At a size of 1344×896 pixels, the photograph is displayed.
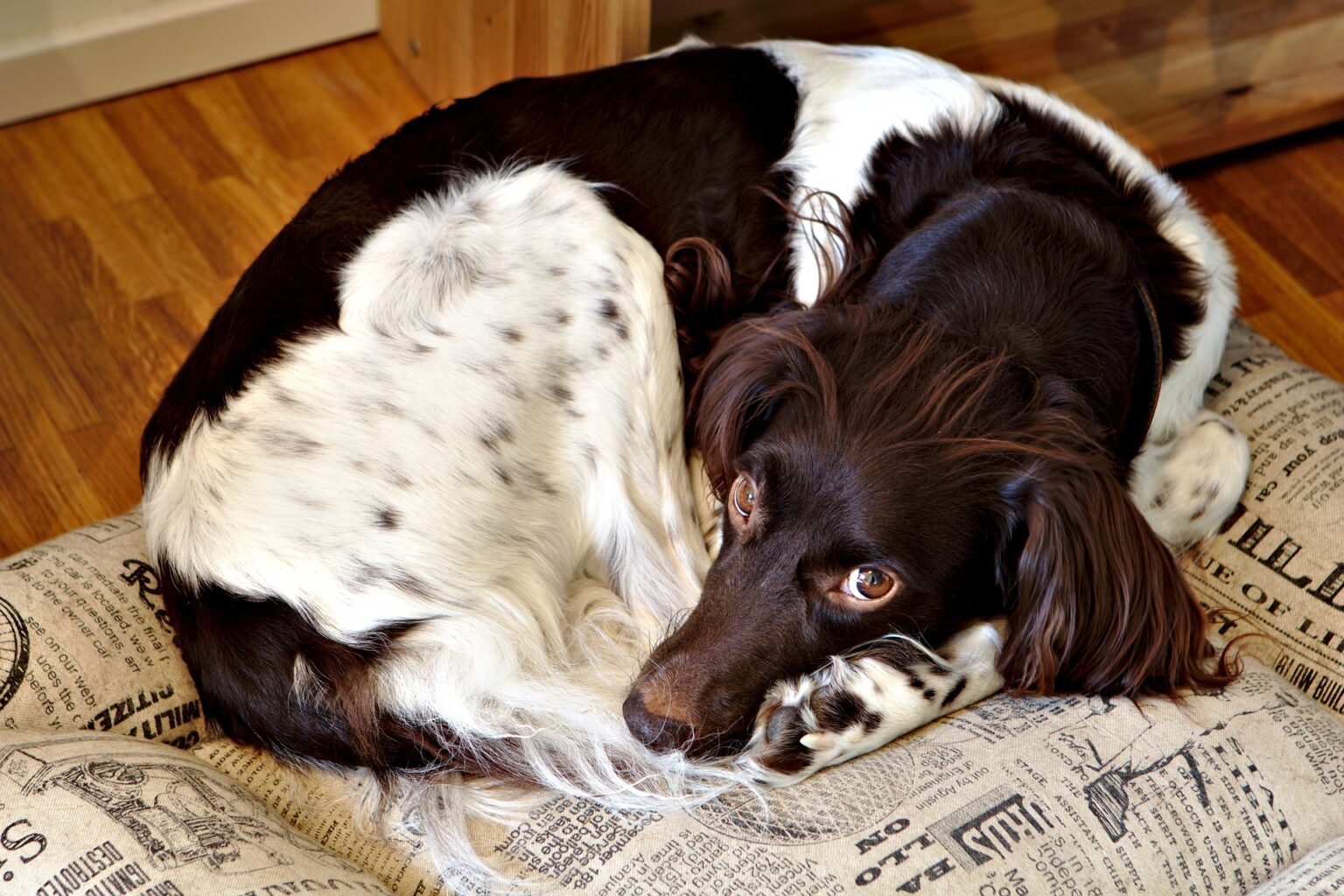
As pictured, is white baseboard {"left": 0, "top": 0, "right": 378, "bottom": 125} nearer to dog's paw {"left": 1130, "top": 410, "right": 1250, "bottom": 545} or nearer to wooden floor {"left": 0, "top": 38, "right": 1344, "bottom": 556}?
wooden floor {"left": 0, "top": 38, "right": 1344, "bottom": 556}

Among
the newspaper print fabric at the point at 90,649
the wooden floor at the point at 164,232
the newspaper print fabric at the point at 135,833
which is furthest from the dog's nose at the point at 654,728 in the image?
the wooden floor at the point at 164,232

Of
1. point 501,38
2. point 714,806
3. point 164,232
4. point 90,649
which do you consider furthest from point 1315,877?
point 164,232

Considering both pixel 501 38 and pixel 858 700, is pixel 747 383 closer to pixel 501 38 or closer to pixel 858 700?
pixel 858 700

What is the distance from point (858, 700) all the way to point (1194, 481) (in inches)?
27.0

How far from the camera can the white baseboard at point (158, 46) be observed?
2.94 metres

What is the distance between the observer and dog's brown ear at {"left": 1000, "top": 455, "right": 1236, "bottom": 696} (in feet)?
4.96

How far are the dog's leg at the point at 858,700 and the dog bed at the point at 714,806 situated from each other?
4 cm

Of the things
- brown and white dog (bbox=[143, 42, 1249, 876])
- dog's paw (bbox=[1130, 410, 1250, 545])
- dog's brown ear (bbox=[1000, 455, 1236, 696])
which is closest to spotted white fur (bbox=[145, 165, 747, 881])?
brown and white dog (bbox=[143, 42, 1249, 876])

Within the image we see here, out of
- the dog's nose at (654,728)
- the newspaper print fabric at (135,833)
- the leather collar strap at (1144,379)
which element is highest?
the leather collar strap at (1144,379)

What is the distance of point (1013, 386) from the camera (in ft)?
5.09

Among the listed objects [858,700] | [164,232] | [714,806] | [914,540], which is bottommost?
[164,232]

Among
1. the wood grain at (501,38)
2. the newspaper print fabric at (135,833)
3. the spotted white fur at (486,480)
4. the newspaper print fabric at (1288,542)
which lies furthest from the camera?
the wood grain at (501,38)

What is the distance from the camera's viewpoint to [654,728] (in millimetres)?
1574

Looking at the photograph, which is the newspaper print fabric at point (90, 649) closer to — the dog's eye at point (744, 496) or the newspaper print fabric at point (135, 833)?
the newspaper print fabric at point (135, 833)
